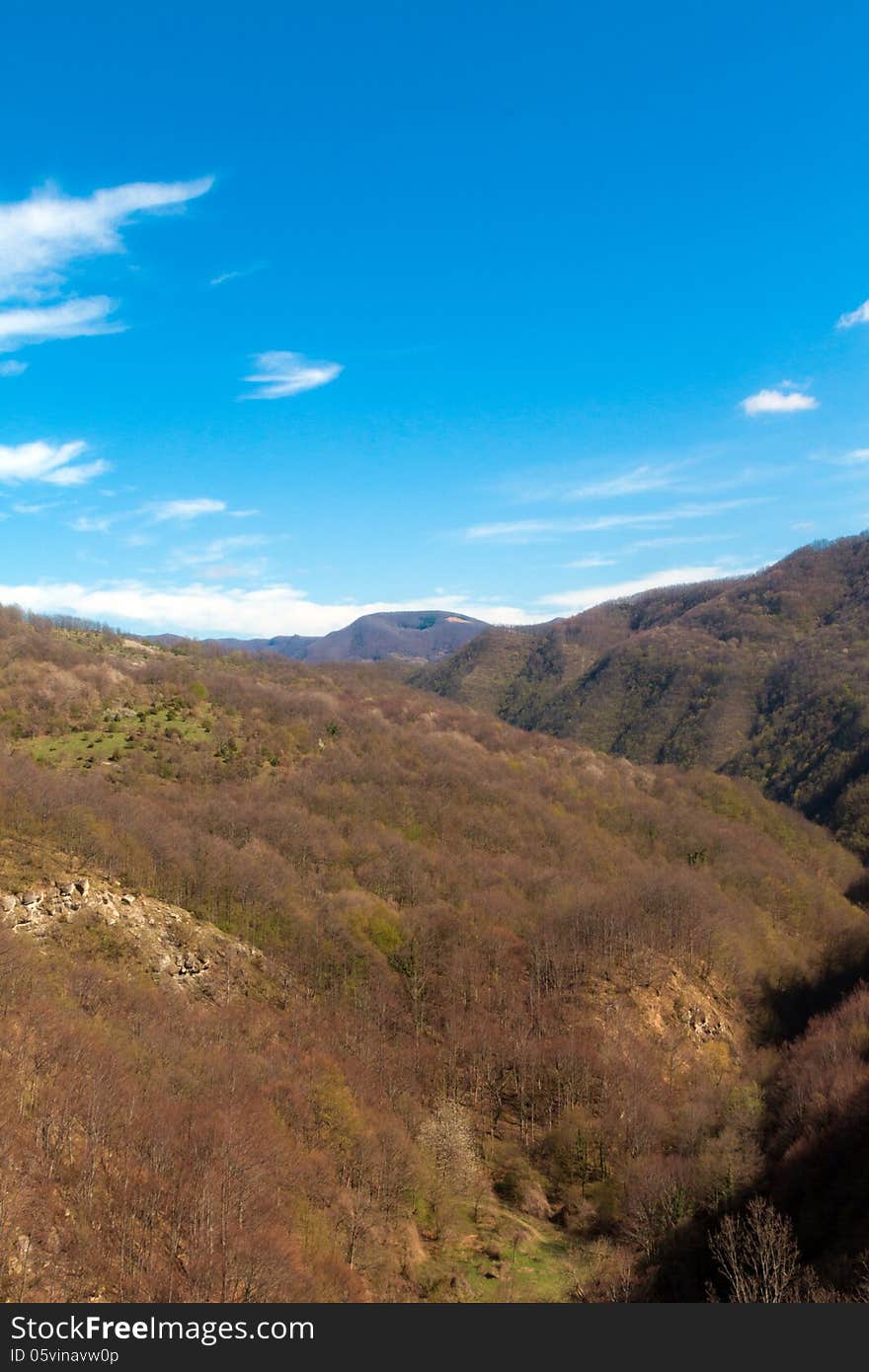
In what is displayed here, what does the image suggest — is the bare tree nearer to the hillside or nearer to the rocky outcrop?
the hillside

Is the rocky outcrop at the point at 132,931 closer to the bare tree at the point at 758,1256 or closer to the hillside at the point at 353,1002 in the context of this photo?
the hillside at the point at 353,1002

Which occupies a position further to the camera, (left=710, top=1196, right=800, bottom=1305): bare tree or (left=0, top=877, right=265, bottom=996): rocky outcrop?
(left=0, top=877, right=265, bottom=996): rocky outcrop

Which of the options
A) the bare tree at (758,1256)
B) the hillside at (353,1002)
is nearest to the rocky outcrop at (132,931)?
the hillside at (353,1002)

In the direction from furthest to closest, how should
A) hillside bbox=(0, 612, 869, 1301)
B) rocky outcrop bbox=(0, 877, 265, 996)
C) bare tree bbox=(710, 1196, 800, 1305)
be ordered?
1. rocky outcrop bbox=(0, 877, 265, 996)
2. bare tree bbox=(710, 1196, 800, 1305)
3. hillside bbox=(0, 612, 869, 1301)

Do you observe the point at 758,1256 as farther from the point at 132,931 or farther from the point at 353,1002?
the point at 132,931

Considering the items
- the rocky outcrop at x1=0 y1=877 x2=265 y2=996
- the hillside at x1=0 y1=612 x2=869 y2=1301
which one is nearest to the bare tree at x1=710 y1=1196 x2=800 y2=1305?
the hillside at x1=0 y1=612 x2=869 y2=1301
